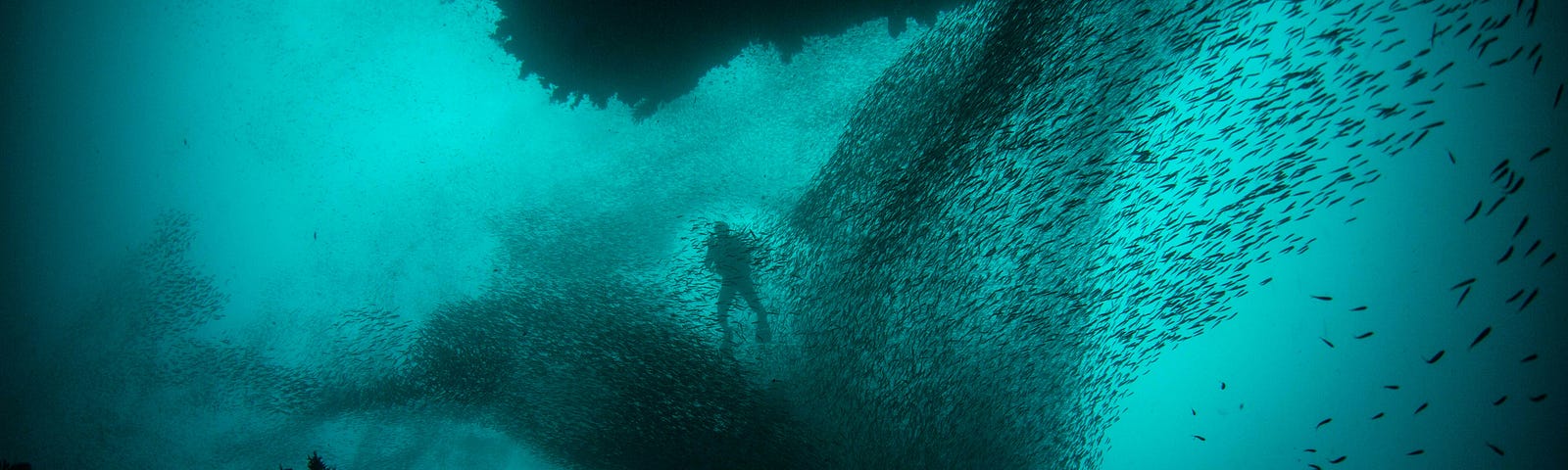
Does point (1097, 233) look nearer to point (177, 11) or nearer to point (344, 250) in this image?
point (344, 250)

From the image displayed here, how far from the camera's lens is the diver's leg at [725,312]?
883cm

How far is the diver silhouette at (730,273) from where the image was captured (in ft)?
28.3

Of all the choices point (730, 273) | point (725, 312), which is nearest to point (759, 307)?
point (725, 312)

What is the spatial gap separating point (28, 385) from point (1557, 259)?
30.4 metres

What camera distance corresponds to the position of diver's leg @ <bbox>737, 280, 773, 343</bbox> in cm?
877

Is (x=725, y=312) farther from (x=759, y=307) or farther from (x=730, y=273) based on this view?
(x=730, y=273)

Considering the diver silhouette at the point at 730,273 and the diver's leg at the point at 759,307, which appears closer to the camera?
the diver silhouette at the point at 730,273

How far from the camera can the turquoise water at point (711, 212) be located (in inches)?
290

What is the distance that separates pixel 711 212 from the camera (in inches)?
342

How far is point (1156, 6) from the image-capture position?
268 inches

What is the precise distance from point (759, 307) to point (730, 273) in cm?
76

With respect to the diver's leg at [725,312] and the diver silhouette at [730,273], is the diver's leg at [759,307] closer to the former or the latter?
the diver silhouette at [730,273]

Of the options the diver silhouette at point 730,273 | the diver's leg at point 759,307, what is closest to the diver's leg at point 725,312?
the diver silhouette at point 730,273

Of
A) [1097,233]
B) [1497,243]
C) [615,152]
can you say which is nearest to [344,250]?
[615,152]
